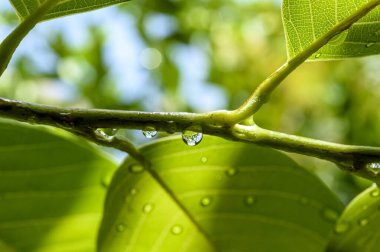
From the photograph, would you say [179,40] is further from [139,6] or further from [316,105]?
[316,105]

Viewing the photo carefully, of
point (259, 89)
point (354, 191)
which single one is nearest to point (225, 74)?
point (354, 191)

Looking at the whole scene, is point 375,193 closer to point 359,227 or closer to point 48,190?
point 359,227

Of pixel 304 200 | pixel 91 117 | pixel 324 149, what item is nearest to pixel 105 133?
pixel 91 117

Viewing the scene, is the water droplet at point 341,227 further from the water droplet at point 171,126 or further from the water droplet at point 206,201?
the water droplet at point 171,126

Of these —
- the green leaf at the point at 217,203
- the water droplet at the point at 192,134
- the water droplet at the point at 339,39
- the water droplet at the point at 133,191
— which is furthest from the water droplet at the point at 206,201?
the water droplet at the point at 339,39

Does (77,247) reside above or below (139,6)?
below
